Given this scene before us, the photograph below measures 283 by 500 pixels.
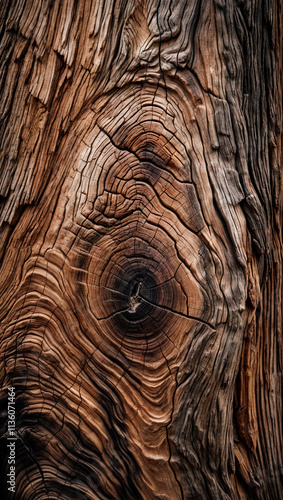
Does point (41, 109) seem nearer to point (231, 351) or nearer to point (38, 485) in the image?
point (231, 351)

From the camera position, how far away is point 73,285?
1941 mm

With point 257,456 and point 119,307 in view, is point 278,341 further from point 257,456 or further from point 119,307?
point 119,307

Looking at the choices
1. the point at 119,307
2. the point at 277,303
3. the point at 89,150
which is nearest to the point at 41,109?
the point at 89,150

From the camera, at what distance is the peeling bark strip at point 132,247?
1.85 m

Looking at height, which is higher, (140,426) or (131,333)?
(131,333)

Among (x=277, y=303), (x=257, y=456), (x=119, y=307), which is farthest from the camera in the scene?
(x=277, y=303)

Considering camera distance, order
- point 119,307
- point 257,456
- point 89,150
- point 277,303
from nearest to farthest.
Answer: point 119,307
point 89,150
point 257,456
point 277,303

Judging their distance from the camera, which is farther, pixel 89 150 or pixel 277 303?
pixel 277 303

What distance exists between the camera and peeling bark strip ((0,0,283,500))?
1851 mm

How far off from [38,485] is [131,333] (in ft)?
2.88

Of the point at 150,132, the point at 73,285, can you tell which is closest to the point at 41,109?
the point at 150,132

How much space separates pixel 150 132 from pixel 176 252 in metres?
0.60

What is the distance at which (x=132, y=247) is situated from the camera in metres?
1.87

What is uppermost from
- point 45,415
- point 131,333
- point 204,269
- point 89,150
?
point 89,150
